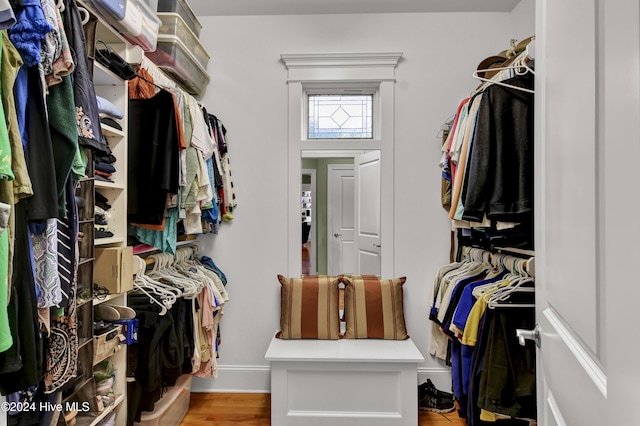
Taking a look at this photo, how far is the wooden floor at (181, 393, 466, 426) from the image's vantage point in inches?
94.7

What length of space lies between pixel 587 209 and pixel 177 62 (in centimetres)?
228

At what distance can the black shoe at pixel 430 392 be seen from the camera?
262 cm

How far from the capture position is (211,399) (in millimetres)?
2703

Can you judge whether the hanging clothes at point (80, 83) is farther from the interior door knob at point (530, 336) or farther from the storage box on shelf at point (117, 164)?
the interior door knob at point (530, 336)

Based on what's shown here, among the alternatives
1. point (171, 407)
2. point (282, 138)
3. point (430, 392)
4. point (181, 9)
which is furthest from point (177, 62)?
point (430, 392)

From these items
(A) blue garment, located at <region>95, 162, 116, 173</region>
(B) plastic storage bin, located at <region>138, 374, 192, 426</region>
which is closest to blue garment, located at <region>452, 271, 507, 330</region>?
(B) plastic storage bin, located at <region>138, 374, 192, 426</region>

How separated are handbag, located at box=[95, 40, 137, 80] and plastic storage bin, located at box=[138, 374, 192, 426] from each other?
1.60 m

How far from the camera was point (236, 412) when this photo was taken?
253 centimetres

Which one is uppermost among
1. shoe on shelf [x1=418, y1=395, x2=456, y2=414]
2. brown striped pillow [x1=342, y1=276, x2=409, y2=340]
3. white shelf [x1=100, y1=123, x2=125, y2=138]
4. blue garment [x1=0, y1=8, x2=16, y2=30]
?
blue garment [x1=0, y1=8, x2=16, y2=30]

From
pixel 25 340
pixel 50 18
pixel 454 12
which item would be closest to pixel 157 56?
pixel 50 18

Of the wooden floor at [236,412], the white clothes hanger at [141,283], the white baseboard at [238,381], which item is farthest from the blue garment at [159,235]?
the white baseboard at [238,381]

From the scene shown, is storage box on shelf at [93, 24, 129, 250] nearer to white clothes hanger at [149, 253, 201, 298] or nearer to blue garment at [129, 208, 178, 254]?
blue garment at [129, 208, 178, 254]

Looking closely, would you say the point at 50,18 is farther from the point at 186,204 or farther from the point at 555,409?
the point at 555,409

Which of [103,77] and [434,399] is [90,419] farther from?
[434,399]
